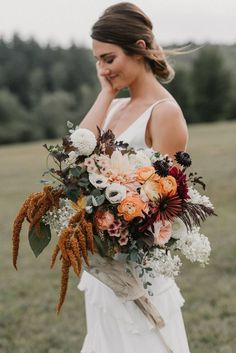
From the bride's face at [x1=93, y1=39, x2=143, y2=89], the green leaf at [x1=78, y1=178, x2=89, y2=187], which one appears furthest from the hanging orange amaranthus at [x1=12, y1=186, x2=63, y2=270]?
the bride's face at [x1=93, y1=39, x2=143, y2=89]

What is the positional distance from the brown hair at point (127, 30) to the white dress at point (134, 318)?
0.95 feet

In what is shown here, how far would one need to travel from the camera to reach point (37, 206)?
8.36 ft

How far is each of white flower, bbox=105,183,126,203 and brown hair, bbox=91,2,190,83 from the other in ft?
2.78

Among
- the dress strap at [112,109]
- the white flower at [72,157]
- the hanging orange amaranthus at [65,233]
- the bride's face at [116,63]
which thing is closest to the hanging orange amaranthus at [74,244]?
the hanging orange amaranthus at [65,233]

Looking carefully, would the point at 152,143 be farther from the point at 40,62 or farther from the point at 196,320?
the point at 40,62

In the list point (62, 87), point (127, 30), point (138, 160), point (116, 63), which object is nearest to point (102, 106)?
point (116, 63)

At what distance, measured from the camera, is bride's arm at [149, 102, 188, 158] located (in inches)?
114

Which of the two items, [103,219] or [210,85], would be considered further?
[210,85]

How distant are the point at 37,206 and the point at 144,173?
17.7 inches

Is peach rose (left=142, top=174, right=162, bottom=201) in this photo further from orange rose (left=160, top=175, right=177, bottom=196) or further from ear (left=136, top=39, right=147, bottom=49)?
ear (left=136, top=39, right=147, bottom=49)

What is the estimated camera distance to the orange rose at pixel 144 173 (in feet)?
8.35

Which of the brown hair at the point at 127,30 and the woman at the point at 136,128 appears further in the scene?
the brown hair at the point at 127,30

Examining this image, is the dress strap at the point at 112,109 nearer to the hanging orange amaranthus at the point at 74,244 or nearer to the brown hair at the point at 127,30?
the brown hair at the point at 127,30

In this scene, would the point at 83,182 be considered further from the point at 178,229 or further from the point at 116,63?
the point at 116,63
